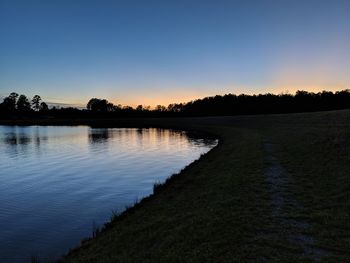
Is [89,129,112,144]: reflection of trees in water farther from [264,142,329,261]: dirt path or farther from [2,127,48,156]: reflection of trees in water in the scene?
[264,142,329,261]: dirt path

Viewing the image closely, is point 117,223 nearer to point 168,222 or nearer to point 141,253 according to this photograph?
point 168,222

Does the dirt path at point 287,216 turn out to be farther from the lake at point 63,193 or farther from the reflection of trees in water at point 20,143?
the reflection of trees in water at point 20,143

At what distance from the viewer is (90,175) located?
87.5 ft

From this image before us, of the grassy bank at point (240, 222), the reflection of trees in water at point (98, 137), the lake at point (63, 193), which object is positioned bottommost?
the lake at point (63, 193)

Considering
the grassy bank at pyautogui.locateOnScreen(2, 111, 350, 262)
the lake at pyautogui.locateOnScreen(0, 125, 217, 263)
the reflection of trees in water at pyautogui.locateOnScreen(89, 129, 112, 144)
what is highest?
the grassy bank at pyautogui.locateOnScreen(2, 111, 350, 262)

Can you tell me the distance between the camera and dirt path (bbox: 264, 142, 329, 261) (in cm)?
841

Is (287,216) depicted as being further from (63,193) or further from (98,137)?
(98,137)

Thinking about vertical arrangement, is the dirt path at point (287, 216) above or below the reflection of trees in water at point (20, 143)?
above

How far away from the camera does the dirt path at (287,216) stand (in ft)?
27.6

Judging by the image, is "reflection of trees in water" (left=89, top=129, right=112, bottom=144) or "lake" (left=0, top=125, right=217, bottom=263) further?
"reflection of trees in water" (left=89, top=129, right=112, bottom=144)

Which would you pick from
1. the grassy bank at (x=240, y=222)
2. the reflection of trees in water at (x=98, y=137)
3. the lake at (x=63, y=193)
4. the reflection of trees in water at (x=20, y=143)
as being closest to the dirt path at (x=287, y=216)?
the grassy bank at (x=240, y=222)

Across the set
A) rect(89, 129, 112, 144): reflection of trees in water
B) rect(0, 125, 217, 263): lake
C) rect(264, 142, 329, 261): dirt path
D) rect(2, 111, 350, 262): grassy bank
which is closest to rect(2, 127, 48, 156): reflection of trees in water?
rect(0, 125, 217, 263): lake

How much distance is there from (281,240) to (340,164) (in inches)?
491

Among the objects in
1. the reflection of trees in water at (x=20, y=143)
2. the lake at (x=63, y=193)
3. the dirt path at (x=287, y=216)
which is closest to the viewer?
the dirt path at (x=287, y=216)
